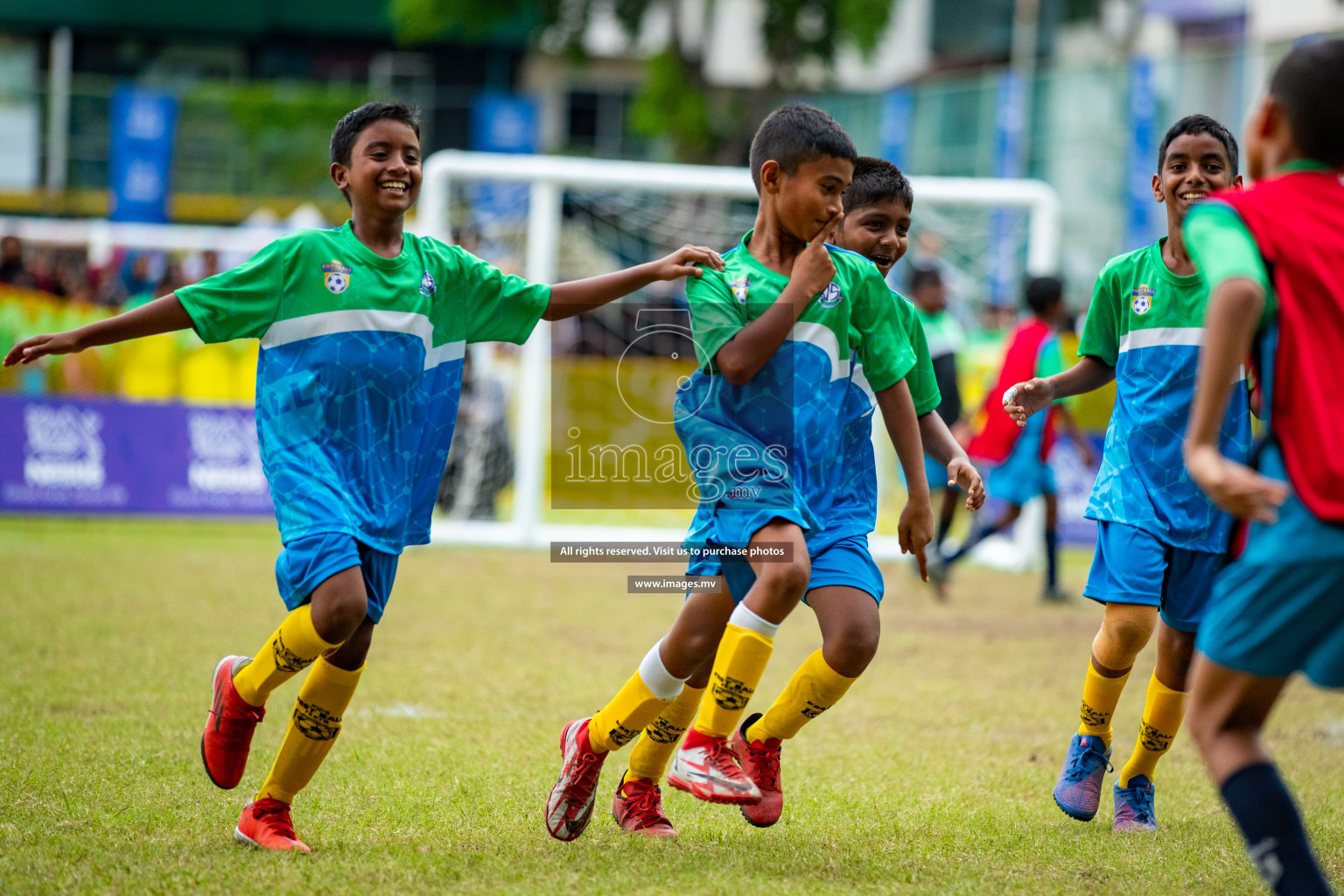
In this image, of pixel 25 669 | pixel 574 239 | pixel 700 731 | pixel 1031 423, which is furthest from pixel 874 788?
pixel 574 239

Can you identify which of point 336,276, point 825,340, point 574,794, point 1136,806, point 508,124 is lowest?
point 1136,806

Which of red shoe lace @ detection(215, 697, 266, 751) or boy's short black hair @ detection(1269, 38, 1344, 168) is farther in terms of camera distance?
Result: red shoe lace @ detection(215, 697, 266, 751)

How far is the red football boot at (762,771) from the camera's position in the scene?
3801mm

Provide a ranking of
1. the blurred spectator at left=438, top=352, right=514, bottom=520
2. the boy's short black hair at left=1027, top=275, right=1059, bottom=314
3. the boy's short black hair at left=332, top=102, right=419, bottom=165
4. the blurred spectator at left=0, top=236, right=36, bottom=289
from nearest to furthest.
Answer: the boy's short black hair at left=332, top=102, right=419, bottom=165
the boy's short black hair at left=1027, top=275, right=1059, bottom=314
the blurred spectator at left=438, top=352, right=514, bottom=520
the blurred spectator at left=0, top=236, right=36, bottom=289

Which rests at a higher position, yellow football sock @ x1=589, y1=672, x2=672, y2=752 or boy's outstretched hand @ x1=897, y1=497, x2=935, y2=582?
boy's outstretched hand @ x1=897, y1=497, x2=935, y2=582

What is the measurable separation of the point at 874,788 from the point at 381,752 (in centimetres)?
171

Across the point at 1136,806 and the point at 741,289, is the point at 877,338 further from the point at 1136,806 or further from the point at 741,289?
the point at 1136,806

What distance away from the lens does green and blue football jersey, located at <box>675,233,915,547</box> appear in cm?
367

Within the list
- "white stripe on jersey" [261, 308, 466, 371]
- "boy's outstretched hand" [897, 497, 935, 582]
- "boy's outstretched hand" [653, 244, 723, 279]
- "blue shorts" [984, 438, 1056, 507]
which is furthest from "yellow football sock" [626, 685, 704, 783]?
"blue shorts" [984, 438, 1056, 507]

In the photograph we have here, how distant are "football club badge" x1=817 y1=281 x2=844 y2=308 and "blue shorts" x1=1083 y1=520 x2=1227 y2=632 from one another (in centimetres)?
111

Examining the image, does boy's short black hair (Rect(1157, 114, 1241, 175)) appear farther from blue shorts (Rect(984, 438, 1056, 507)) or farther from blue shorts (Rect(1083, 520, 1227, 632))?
blue shorts (Rect(984, 438, 1056, 507))

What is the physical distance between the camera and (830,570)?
12.3ft

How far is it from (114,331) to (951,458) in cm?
223

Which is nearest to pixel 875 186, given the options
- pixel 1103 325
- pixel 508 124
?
pixel 1103 325
